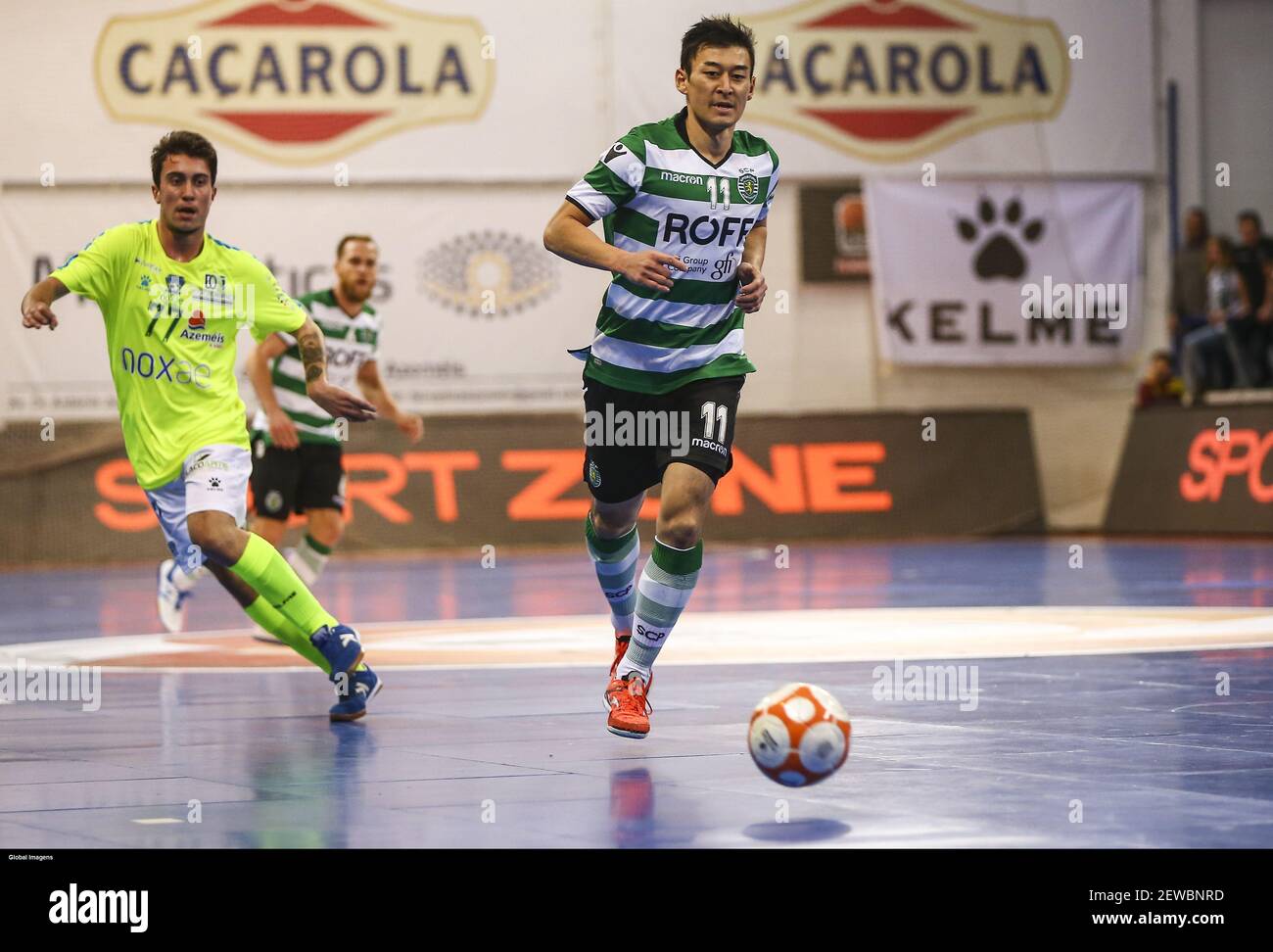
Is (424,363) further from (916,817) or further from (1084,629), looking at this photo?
(916,817)

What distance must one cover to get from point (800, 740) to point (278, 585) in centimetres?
290

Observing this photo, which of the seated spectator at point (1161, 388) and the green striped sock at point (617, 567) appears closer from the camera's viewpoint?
the green striped sock at point (617, 567)

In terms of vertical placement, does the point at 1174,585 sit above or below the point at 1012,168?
below

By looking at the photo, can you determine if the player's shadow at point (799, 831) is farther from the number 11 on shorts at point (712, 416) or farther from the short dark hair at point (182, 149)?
the short dark hair at point (182, 149)

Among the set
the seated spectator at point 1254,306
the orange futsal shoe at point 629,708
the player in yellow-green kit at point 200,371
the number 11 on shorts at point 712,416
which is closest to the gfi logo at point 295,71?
the seated spectator at point 1254,306

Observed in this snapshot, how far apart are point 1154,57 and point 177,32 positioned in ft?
41.8

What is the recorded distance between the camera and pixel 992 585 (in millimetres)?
15172

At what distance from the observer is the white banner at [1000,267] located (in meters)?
25.1

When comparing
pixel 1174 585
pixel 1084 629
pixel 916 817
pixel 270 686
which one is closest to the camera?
pixel 916 817

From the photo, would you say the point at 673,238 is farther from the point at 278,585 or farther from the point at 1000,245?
the point at 1000,245
